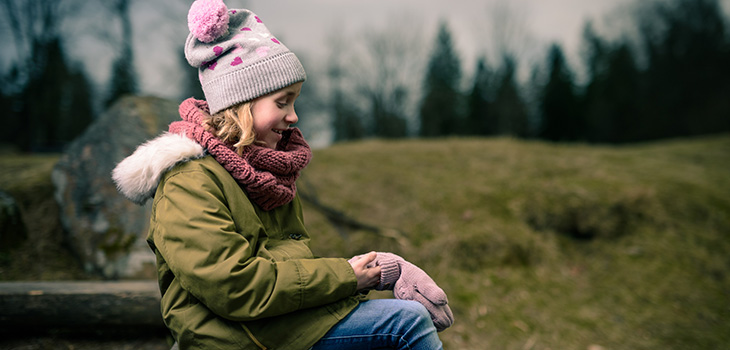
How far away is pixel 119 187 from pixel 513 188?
5088 millimetres

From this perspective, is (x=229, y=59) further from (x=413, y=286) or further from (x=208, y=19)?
(x=413, y=286)

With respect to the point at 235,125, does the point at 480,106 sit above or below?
below

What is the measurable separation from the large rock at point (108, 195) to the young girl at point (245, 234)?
2.10 m

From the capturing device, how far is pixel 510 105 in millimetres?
16062

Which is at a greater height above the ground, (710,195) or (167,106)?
(167,106)

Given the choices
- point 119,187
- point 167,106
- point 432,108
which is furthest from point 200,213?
point 432,108

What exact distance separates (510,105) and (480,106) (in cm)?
154

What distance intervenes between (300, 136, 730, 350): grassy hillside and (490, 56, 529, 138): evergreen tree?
360 inches

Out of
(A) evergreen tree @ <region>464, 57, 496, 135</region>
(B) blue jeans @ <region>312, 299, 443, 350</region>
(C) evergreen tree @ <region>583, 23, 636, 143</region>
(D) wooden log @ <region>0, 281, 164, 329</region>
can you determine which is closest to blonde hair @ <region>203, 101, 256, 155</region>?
(B) blue jeans @ <region>312, 299, 443, 350</region>

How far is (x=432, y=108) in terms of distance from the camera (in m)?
16.9

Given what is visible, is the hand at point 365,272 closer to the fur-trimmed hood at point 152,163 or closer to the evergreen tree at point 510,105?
the fur-trimmed hood at point 152,163

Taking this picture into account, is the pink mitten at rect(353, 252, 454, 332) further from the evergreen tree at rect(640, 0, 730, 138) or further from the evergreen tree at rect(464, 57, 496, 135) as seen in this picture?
the evergreen tree at rect(464, 57, 496, 135)

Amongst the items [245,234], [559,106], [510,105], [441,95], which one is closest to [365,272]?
[245,234]

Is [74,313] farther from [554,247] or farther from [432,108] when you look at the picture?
[432,108]
